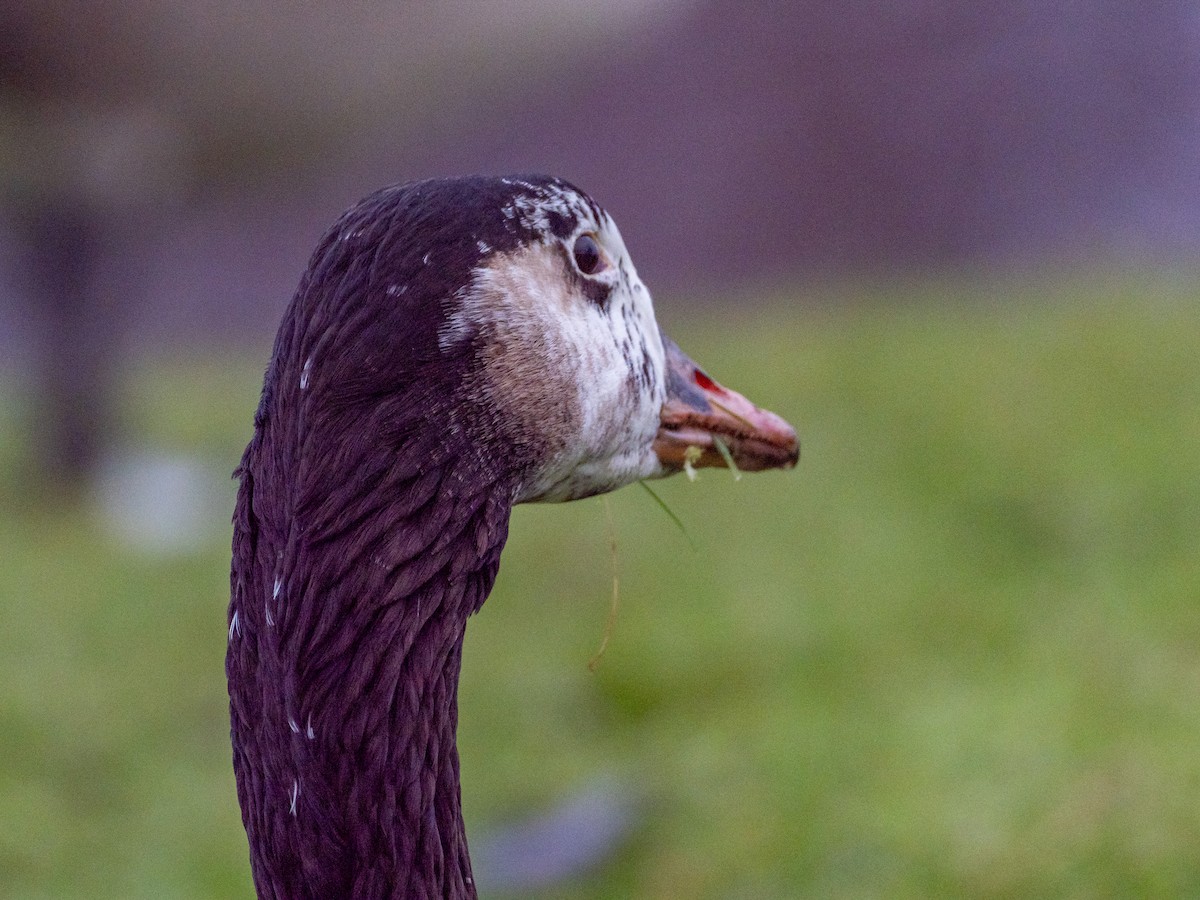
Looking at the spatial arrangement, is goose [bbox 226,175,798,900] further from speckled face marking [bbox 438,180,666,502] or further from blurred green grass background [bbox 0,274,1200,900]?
blurred green grass background [bbox 0,274,1200,900]

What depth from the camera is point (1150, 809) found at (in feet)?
6.39

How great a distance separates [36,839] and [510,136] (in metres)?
4.54

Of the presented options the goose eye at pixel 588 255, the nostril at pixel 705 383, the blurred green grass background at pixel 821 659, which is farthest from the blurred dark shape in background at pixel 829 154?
the goose eye at pixel 588 255

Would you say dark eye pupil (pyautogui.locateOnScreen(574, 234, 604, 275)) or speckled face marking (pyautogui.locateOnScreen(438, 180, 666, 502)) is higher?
dark eye pupil (pyautogui.locateOnScreen(574, 234, 604, 275))

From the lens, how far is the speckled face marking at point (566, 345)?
3.71ft

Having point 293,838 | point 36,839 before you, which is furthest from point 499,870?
point 293,838

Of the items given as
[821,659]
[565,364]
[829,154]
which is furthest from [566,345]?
[829,154]

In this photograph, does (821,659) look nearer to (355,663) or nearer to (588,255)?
(588,255)

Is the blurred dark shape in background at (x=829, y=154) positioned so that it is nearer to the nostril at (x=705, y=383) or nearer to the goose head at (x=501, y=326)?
the nostril at (x=705, y=383)

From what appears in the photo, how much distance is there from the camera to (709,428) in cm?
142

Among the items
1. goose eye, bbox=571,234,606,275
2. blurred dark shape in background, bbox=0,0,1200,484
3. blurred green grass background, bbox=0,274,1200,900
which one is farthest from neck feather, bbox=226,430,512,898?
blurred dark shape in background, bbox=0,0,1200,484

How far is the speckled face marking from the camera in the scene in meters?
1.13

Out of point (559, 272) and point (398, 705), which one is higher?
point (559, 272)

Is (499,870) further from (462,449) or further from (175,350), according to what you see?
(175,350)
